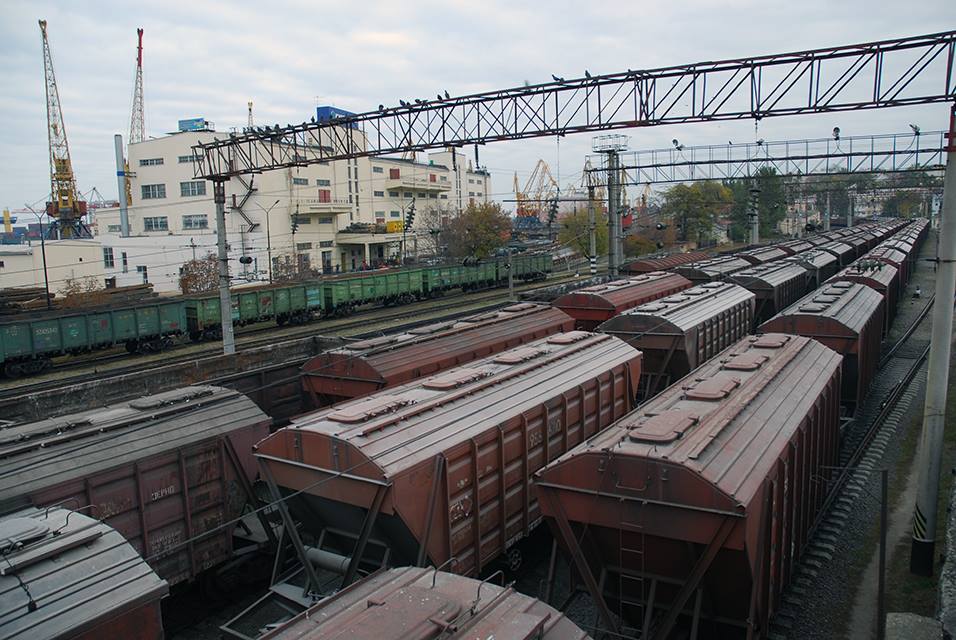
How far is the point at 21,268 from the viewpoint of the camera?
5538 cm

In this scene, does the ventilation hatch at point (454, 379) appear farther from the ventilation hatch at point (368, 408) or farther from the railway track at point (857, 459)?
the railway track at point (857, 459)

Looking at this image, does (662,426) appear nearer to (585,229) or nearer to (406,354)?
(406,354)

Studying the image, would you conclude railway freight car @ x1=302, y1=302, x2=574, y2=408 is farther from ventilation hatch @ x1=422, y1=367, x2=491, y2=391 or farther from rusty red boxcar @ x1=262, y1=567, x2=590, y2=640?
rusty red boxcar @ x1=262, y1=567, x2=590, y2=640

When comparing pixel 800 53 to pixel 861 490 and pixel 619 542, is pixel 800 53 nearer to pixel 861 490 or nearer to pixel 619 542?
pixel 861 490

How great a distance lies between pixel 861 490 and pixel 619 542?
9048mm

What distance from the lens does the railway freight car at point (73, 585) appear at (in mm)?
5695

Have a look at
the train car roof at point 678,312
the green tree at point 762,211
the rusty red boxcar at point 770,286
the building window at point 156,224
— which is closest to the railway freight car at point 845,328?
the train car roof at point 678,312

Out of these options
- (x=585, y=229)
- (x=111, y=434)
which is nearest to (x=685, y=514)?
(x=111, y=434)

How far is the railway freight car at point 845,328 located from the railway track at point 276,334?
13.1 metres

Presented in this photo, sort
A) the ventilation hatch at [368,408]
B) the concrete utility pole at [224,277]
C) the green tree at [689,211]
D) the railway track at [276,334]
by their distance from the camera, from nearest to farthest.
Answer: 1. the ventilation hatch at [368,408]
2. the concrete utility pole at [224,277]
3. the railway track at [276,334]
4. the green tree at [689,211]

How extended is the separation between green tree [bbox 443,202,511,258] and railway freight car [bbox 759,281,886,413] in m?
45.5

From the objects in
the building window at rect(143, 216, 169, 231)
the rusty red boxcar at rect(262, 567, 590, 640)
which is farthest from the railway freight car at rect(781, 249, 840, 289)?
the building window at rect(143, 216, 169, 231)

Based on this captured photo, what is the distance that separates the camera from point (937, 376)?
10.5 m

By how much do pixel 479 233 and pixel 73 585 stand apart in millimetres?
57921
